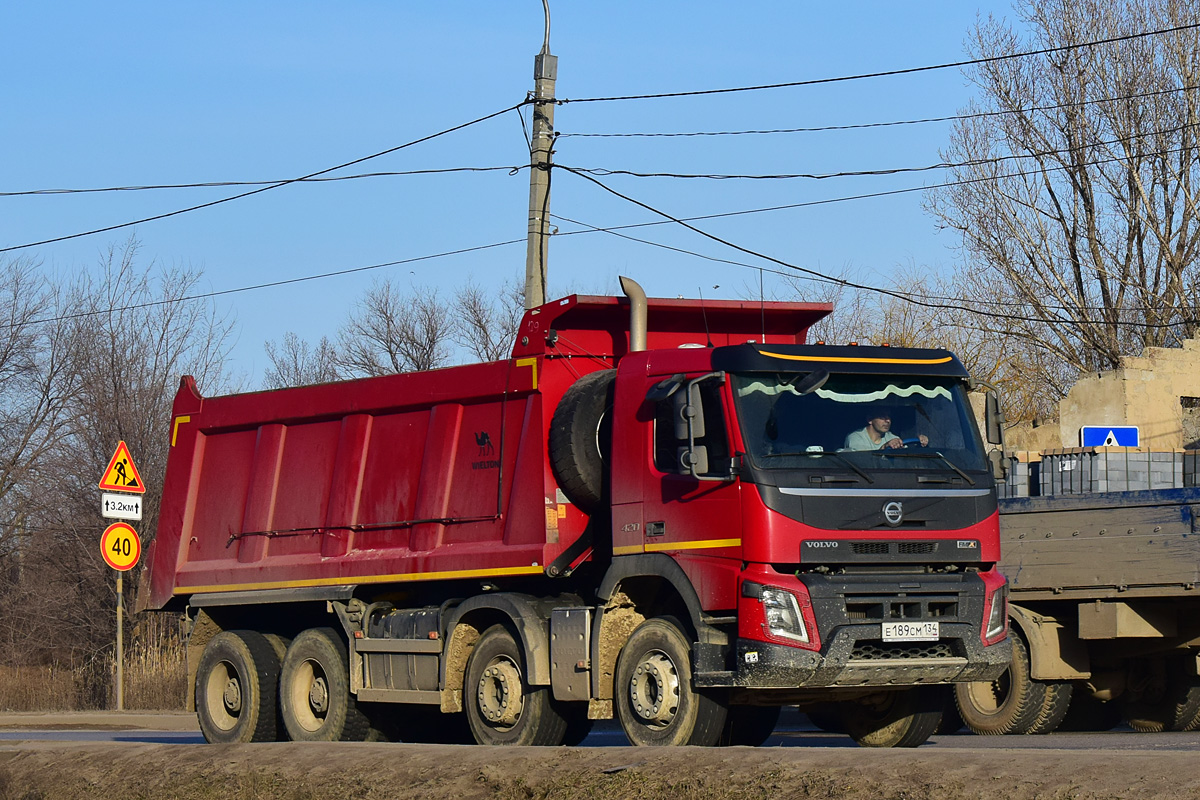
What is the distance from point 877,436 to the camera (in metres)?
10.6

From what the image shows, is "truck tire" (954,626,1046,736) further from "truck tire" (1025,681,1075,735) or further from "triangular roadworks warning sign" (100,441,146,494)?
"triangular roadworks warning sign" (100,441,146,494)

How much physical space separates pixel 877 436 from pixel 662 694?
2.23 metres

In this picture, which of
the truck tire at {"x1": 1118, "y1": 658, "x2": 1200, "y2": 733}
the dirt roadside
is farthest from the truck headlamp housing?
the truck tire at {"x1": 1118, "y1": 658, "x2": 1200, "y2": 733}

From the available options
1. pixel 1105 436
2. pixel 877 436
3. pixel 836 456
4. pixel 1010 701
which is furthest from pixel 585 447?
pixel 1105 436

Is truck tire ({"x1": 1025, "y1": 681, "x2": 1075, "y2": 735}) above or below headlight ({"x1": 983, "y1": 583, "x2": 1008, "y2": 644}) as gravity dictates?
below

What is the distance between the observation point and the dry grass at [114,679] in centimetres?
2547

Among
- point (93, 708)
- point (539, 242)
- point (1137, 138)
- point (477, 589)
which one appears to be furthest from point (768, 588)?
point (1137, 138)

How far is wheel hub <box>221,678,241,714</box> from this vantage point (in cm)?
1490

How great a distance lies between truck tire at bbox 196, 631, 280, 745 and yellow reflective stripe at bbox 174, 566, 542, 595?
50 centimetres

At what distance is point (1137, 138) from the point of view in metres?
38.2

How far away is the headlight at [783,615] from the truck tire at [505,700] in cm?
240

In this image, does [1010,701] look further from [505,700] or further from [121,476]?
[121,476]

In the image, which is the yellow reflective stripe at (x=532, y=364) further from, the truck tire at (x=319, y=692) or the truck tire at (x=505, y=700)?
the truck tire at (x=319, y=692)

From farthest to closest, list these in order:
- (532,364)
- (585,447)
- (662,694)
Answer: (532,364) → (585,447) → (662,694)
